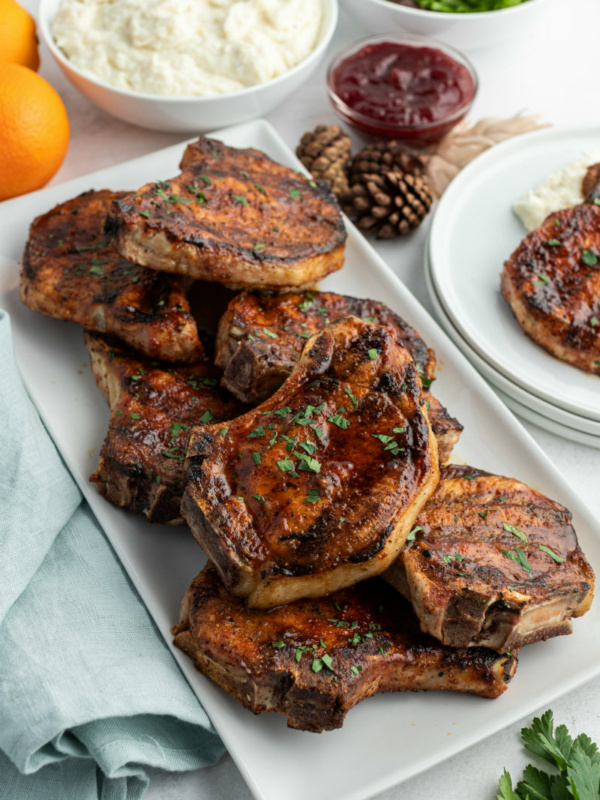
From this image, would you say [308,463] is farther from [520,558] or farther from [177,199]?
[177,199]

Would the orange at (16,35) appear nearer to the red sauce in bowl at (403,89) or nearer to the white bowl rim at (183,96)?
the white bowl rim at (183,96)

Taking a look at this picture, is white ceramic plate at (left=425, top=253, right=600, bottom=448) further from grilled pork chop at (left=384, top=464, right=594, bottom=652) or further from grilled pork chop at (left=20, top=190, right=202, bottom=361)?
grilled pork chop at (left=20, top=190, right=202, bottom=361)

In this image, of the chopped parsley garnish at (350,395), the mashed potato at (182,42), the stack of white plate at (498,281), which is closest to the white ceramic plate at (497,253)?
the stack of white plate at (498,281)

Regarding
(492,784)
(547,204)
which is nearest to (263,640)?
(492,784)

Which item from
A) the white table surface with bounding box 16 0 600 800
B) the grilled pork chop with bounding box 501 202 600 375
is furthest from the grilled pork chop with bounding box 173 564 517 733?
the grilled pork chop with bounding box 501 202 600 375

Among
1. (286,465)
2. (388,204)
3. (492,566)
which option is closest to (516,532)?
(492,566)

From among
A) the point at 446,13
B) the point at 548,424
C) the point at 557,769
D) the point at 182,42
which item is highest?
the point at 446,13
